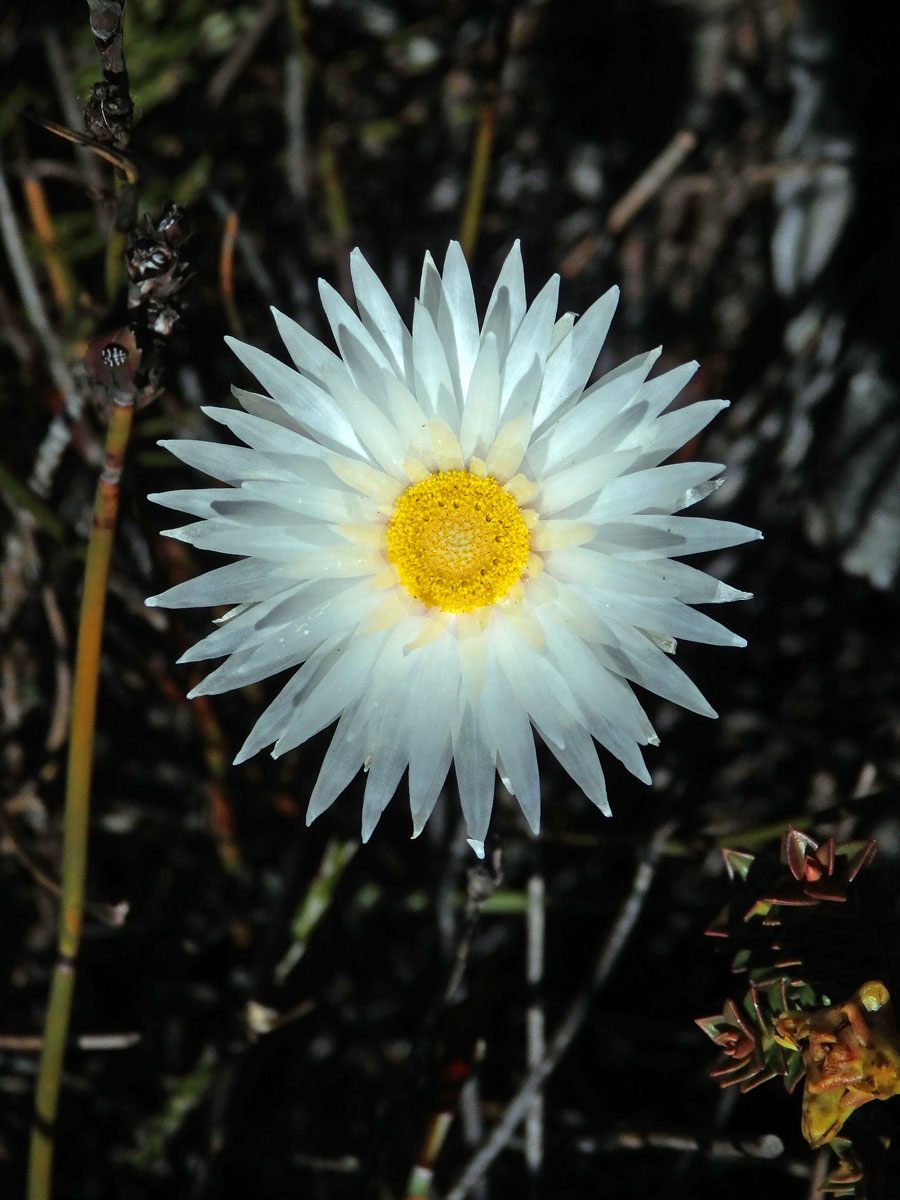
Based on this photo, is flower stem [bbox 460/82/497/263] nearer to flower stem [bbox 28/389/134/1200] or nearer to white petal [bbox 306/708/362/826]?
flower stem [bbox 28/389/134/1200]

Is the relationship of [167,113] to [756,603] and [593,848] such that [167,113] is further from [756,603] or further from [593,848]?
[593,848]

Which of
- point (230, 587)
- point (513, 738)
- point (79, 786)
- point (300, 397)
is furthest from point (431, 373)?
point (79, 786)

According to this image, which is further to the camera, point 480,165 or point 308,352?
point 480,165

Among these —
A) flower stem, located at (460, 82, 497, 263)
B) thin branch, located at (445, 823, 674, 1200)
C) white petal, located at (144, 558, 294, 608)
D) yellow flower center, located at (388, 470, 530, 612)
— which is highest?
flower stem, located at (460, 82, 497, 263)

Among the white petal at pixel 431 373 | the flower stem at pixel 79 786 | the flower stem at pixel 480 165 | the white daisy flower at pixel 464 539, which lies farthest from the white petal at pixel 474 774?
the flower stem at pixel 480 165

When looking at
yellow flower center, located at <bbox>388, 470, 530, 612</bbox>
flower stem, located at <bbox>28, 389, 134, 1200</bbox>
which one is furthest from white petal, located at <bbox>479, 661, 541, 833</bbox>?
flower stem, located at <bbox>28, 389, 134, 1200</bbox>

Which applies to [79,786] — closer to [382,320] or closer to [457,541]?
[457,541]

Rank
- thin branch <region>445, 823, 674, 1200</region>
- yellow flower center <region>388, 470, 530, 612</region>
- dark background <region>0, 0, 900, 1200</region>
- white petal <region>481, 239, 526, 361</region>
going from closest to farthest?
1. white petal <region>481, 239, 526, 361</region>
2. yellow flower center <region>388, 470, 530, 612</region>
3. thin branch <region>445, 823, 674, 1200</region>
4. dark background <region>0, 0, 900, 1200</region>

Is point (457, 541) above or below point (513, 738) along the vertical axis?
above
